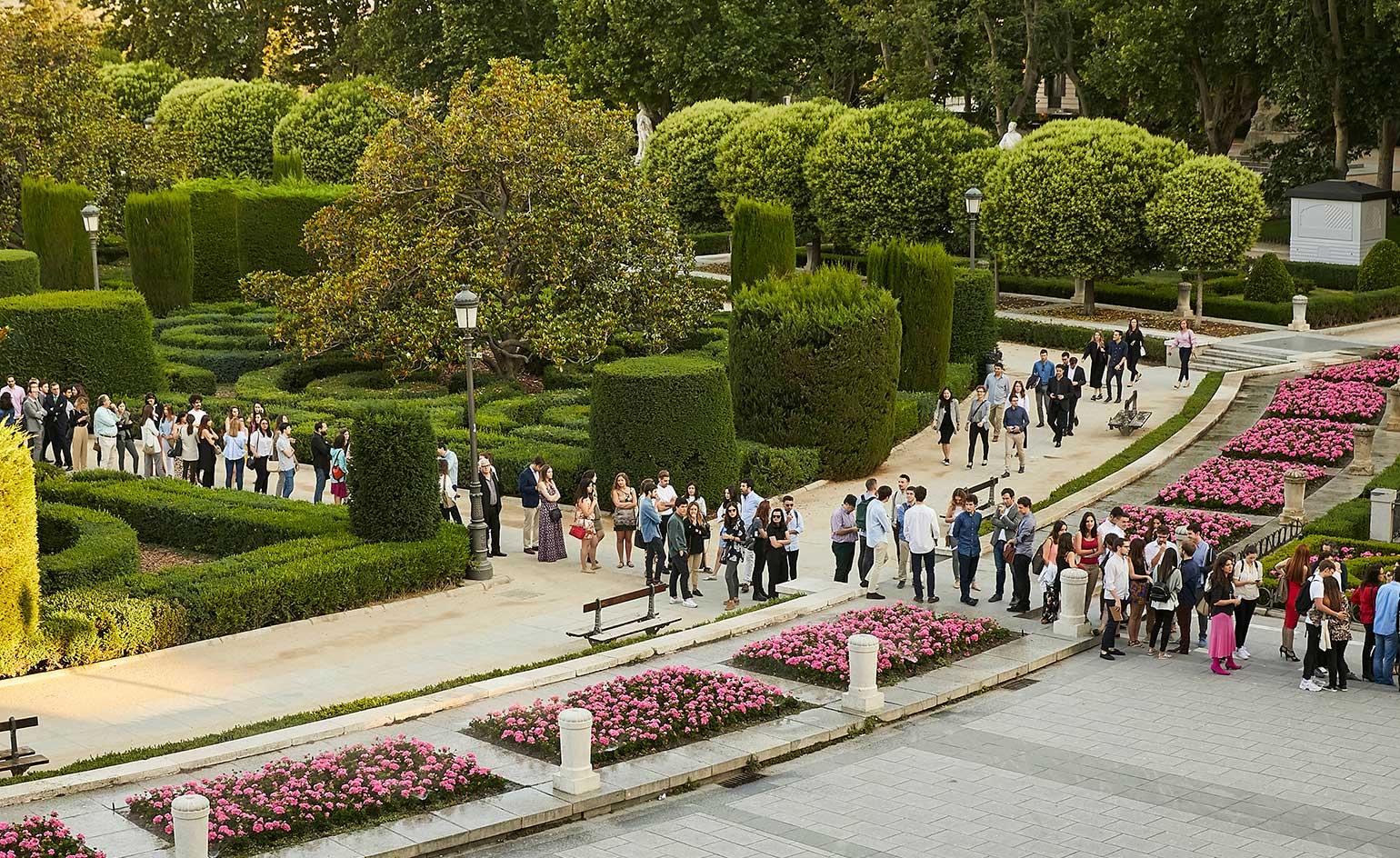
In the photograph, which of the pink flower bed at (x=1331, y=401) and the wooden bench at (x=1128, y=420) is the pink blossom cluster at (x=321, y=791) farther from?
A: the pink flower bed at (x=1331, y=401)

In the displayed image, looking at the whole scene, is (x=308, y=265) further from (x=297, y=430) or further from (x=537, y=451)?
(x=537, y=451)

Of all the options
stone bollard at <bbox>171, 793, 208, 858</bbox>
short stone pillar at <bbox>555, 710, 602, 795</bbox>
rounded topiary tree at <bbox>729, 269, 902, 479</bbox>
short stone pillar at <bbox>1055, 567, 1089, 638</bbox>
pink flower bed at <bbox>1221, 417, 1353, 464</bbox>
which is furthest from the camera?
pink flower bed at <bbox>1221, 417, 1353, 464</bbox>

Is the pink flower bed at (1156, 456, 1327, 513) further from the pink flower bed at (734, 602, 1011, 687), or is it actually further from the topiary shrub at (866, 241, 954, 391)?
the pink flower bed at (734, 602, 1011, 687)

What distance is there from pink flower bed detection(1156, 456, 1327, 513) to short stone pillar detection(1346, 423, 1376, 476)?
466mm

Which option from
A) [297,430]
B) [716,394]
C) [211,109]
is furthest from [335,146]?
[716,394]

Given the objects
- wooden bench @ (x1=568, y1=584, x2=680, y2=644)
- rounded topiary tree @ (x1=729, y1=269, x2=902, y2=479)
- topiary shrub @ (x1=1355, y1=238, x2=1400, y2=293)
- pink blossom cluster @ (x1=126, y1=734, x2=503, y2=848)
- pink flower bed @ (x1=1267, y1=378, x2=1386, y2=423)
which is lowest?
pink blossom cluster @ (x1=126, y1=734, x2=503, y2=848)

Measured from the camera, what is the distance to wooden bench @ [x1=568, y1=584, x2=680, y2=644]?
1806 centimetres

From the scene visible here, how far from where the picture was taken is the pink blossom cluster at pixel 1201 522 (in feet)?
74.4

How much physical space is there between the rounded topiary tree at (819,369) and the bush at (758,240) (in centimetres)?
1000

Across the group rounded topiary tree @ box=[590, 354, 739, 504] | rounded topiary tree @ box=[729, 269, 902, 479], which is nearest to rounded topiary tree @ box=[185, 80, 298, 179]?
rounded topiary tree @ box=[729, 269, 902, 479]

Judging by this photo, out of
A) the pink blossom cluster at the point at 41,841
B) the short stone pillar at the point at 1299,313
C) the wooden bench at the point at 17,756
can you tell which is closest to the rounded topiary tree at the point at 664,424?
the wooden bench at the point at 17,756

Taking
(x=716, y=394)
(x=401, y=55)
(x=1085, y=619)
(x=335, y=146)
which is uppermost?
(x=401, y=55)

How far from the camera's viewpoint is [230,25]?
7719 cm

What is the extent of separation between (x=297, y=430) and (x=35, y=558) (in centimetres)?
1021
